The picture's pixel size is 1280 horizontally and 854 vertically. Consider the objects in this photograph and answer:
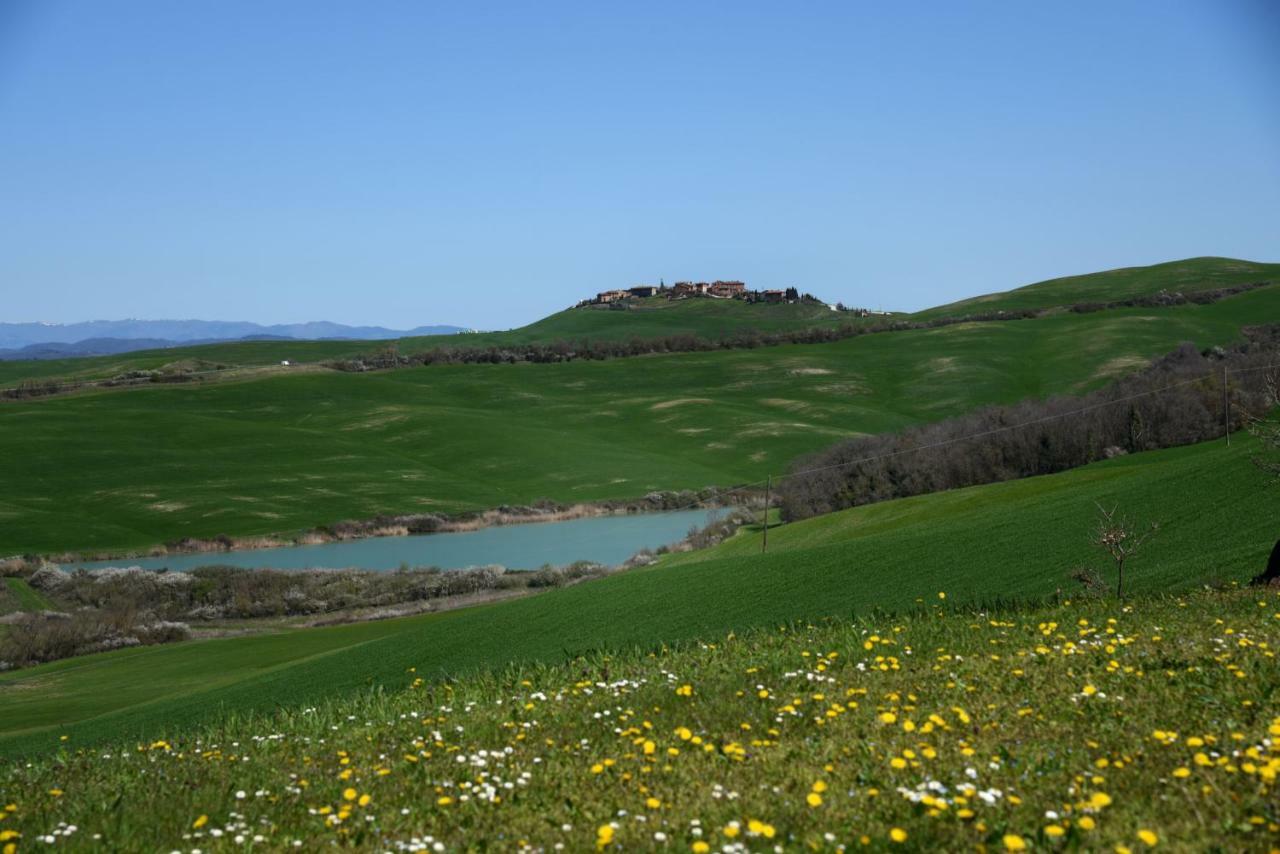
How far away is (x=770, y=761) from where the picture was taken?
8047mm

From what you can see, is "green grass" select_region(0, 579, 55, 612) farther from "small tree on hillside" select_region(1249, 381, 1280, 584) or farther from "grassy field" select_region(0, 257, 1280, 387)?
"grassy field" select_region(0, 257, 1280, 387)

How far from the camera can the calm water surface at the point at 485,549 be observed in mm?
66188

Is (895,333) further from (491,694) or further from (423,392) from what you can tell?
(491,694)

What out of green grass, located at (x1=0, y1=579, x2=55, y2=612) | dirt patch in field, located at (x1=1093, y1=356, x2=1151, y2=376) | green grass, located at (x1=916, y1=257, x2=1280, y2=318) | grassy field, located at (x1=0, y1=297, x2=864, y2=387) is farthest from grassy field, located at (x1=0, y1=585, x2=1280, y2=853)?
green grass, located at (x1=916, y1=257, x2=1280, y2=318)

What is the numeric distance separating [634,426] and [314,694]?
89.9m

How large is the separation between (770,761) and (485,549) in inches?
2492

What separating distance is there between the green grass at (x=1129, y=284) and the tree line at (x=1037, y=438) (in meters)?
102

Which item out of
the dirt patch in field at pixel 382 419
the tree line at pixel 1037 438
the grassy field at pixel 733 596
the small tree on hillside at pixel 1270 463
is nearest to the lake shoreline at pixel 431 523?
the tree line at pixel 1037 438

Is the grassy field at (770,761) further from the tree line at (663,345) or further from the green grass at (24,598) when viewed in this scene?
the tree line at (663,345)

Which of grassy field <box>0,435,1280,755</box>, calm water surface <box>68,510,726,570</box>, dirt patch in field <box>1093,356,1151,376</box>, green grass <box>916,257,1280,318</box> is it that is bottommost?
calm water surface <box>68,510,726,570</box>

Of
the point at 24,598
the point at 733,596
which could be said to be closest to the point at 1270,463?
the point at 733,596

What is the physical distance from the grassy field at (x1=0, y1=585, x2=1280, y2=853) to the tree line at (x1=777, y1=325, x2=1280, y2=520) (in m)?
46.5

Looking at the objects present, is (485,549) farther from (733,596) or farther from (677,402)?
(677,402)

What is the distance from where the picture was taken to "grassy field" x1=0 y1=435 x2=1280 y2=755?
23188 mm
